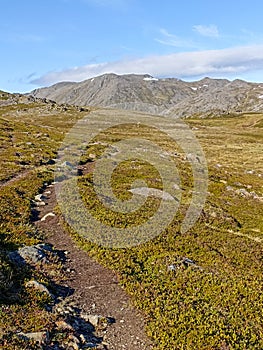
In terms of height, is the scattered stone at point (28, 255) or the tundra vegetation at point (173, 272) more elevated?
the scattered stone at point (28, 255)

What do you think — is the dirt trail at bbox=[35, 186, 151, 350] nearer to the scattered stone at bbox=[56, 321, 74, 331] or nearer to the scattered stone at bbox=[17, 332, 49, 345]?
the scattered stone at bbox=[56, 321, 74, 331]

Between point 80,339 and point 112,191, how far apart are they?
2474 centimetres

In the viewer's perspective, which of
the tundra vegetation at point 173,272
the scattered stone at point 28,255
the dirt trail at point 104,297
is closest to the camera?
the dirt trail at point 104,297

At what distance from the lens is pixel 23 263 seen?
18.5 metres

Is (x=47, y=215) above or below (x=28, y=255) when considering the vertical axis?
below

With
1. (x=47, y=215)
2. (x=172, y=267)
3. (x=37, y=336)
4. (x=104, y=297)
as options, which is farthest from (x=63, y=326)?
(x=47, y=215)

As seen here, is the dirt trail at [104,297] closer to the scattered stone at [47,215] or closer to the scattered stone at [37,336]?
the scattered stone at [37,336]

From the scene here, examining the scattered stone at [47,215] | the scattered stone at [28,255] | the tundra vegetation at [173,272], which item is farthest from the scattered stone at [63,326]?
the scattered stone at [47,215]

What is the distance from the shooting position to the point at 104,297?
16766 mm

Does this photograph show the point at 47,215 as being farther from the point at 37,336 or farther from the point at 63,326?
the point at 37,336

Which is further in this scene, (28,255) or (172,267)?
(172,267)

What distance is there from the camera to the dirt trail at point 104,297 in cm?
1380

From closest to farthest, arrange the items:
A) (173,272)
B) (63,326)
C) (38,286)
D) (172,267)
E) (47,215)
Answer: (63,326) < (38,286) < (173,272) < (172,267) < (47,215)

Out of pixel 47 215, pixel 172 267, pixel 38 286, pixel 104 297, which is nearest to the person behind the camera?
pixel 38 286
